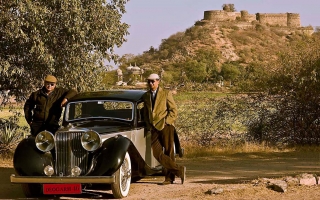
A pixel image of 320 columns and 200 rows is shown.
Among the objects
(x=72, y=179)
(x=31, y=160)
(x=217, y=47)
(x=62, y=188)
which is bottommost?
(x=62, y=188)

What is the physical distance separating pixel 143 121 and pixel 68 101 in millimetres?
1398

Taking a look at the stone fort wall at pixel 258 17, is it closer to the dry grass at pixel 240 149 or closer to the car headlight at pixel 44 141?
the dry grass at pixel 240 149

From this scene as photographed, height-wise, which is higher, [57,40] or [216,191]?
[57,40]

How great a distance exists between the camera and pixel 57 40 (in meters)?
16.9

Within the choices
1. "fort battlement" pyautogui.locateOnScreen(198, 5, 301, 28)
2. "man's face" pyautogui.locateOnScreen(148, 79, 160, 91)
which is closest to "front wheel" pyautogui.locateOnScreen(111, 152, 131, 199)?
"man's face" pyautogui.locateOnScreen(148, 79, 160, 91)

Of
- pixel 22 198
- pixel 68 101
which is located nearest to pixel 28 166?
pixel 22 198

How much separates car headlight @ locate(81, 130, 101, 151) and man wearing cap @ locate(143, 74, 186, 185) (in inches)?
53.7

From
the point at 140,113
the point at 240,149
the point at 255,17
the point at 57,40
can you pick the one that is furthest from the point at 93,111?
the point at 255,17

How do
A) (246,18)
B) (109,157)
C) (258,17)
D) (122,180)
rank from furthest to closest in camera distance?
(258,17) → (246,18) → (122,180) → (109,157)

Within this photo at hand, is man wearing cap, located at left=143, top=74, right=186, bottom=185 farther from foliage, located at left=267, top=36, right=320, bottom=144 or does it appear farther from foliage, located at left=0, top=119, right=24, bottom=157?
foliage, located at left=267, top=36, right=320, bottom=144

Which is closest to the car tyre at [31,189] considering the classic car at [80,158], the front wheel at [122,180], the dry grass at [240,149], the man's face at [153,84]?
the classic car at [80,158]

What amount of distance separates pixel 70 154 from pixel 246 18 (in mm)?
170380

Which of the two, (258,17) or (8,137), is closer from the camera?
(8,137)

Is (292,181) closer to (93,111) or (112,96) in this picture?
(112,96)
